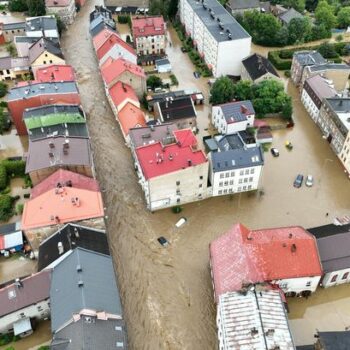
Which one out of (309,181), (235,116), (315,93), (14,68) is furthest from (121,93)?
(309,181)

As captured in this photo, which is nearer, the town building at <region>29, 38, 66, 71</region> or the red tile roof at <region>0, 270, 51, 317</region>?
the red tile roof at <region>0, 270, 51, 317</region>

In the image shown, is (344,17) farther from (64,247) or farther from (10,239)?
(10,239)

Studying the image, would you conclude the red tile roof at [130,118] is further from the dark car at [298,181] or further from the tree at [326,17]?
the tree at [326,17]

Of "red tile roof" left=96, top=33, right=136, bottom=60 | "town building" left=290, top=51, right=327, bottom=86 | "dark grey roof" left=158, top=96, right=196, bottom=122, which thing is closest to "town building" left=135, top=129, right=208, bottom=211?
"dark grey roof" left=158, top=96, right=196, bottom=122

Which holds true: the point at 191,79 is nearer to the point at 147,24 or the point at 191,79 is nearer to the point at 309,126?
the point at 147,24

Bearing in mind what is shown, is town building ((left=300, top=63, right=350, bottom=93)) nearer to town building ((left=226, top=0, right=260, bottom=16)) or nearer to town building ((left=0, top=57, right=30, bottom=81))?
town building ((left=226, top=0, right=260, bottom=16))

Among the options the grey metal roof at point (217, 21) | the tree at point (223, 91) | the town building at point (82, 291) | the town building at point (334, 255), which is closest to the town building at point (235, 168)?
the town building at point (334, 255)
